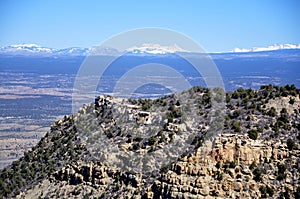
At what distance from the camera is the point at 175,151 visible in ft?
108

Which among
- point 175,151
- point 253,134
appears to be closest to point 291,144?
point 253,134

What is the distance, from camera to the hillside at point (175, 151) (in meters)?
29.2

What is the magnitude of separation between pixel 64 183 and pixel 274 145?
15506 mm

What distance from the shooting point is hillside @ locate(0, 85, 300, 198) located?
1151 inches

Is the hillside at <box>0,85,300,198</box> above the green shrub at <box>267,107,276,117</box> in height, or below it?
below

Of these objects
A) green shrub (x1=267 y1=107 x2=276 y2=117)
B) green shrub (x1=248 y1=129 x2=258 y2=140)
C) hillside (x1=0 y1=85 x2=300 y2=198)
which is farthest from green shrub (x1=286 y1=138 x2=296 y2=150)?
green shrub (x1=267 y1=107 x2=276 y2=117)

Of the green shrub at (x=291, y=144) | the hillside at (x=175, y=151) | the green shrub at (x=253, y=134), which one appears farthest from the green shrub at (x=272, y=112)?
the green shrub at (x=291, y=144)

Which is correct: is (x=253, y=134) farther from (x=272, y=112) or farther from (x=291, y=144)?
(x=272, y=112)

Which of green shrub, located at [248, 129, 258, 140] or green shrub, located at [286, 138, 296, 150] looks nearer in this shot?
green shrub, located at [286, 138, 296, 150]

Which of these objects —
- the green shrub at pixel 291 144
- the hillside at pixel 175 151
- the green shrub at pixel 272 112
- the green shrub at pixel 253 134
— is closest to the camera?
the hillside at pixel 175 151

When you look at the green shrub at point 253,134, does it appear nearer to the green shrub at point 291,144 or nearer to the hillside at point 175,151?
the hillside at point 175,151

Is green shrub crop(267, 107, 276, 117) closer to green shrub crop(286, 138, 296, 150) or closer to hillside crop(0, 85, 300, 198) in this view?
hillside crop(0, 85, 300, 198)

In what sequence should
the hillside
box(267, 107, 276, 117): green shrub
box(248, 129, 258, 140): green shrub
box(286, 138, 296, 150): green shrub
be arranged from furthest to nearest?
box(267, 107, 276, 117): green shrub
box(248, 129, 258, 140): green shrub
box(286, 138, 296, 150): green shrub
the hillside

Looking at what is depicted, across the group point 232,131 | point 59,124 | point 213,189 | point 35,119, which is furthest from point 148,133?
point 35,119
